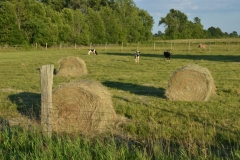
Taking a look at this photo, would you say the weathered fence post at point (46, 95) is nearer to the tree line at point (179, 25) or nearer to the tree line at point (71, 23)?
the tree line at point (71, 23)

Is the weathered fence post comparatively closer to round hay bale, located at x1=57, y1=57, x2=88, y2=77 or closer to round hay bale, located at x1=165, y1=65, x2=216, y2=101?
round hay bale, located at x1=165, y1=65, x2=216, y2=101

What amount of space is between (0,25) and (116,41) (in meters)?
26.6

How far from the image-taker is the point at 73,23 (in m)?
71.7

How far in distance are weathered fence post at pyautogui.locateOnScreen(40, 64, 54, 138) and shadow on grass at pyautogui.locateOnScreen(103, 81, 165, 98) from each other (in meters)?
6.35

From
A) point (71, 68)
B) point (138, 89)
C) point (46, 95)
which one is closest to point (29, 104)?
point (46, 95)

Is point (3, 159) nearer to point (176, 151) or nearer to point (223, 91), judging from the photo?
point (176, 151)

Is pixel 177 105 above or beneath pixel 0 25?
beneath

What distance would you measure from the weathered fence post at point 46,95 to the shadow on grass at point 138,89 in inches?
250

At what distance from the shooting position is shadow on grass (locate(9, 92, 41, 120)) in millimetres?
9794

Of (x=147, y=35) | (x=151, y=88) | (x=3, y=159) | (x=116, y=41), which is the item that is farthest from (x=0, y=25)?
(x=3, y=159)

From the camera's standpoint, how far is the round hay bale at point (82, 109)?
8.52 meters

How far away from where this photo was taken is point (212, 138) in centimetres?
757

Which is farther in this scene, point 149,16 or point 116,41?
point 149,16

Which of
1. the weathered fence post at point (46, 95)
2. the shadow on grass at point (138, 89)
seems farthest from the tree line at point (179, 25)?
the weathered fence post at point (46, 95)
